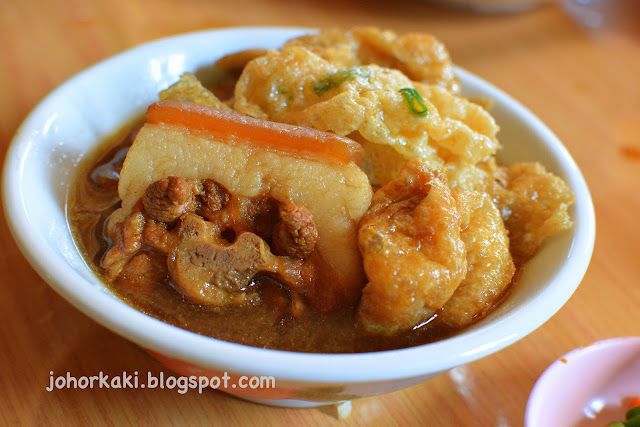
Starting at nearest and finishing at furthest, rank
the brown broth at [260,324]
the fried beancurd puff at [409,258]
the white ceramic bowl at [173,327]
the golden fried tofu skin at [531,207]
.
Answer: the white ceramic bowl at [173,327], the fried beancurd puff at [409,258], the brown broth at [260,324], the golden fried tofu skin at [531,207]

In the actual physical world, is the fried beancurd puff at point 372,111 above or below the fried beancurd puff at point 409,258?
above

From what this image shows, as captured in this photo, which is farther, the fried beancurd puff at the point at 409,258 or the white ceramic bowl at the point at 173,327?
the fried beancurd puff at the point at 409,258

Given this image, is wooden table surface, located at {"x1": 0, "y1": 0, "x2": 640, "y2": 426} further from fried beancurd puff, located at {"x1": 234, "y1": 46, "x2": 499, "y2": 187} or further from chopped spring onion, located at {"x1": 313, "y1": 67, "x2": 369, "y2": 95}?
chopped spring onion, located at {"x1": 313, "y1": 67, "x2": 369, "y2": 95}

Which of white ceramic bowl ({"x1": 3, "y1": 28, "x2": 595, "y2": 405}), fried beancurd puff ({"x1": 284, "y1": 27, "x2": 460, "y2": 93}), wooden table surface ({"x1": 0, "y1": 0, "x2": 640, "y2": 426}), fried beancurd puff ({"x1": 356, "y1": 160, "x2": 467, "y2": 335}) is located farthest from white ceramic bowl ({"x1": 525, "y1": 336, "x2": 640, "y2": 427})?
fried beancurd puff ({"x1": 284, "y1": 27, "x2": 460, "y2": 93})

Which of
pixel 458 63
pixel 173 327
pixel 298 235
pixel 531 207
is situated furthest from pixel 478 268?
pixel 458 63

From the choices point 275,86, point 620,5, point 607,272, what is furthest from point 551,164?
point 620,5

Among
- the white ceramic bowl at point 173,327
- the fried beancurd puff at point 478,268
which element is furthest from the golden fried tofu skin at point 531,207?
the fried beancurd puff at point 478,268

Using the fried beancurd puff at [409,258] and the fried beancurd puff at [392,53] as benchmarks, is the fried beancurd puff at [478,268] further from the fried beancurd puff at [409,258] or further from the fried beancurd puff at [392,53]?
the fried beancurd puff at [392,53]

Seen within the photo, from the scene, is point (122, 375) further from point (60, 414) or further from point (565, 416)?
point (565, 416)
